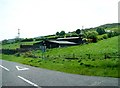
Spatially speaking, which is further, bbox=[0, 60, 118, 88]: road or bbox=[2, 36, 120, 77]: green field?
bbox=[2, 36, 120, 77]: green field

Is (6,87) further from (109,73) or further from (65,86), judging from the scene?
(109,73)

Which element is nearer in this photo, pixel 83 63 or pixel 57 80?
pixel 57 80

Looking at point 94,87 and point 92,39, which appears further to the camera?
point 92,39

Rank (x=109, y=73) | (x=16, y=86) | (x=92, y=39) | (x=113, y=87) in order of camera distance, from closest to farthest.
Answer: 1. (x=113, y=87)
2. (x=16, y=86)
3. (x=109, y=73)
4. (x=92, y=39)

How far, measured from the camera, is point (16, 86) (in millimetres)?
18328

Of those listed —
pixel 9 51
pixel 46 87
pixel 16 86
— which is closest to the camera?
pixel 46 87

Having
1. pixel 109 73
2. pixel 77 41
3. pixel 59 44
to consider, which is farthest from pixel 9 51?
pixel 109 73

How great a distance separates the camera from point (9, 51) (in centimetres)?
9456

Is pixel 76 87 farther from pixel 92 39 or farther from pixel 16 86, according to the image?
pixel 92 39

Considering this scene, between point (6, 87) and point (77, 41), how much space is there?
96374 mm

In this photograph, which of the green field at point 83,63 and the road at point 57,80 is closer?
the road at point 57,80

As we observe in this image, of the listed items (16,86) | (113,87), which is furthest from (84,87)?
(16,86)

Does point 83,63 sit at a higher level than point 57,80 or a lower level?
lower

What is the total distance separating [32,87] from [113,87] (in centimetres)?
541
